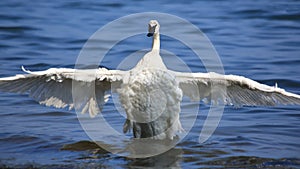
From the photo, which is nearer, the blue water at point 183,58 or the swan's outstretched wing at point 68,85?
the swan's outstretched wing at point 68,85

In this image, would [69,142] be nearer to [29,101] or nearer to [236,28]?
[29,101]

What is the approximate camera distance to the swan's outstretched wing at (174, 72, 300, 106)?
9742 millimetres

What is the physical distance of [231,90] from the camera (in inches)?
404

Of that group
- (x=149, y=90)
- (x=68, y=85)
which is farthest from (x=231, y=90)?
(x=68, y=85)

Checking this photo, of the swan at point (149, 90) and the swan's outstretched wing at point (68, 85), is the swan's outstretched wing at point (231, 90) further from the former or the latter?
the swan's outstretched wing at point (68, 85)

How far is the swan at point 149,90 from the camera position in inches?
375

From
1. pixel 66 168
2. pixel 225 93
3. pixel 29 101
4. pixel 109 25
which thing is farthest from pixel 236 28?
pixel 66 168

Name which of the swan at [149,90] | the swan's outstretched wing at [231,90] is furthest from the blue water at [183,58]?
the swan's outstretched wing at [231,90]

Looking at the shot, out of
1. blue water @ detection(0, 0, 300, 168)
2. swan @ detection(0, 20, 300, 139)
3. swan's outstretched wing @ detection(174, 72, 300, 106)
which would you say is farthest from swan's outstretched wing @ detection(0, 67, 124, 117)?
swan's outstretched wing @ detection(174, 72, 300, 106)

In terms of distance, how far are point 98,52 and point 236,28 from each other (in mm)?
4943

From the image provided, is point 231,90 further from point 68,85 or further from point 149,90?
point 68,85

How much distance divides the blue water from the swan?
0.63 m

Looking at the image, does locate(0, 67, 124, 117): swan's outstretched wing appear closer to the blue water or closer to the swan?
the swan

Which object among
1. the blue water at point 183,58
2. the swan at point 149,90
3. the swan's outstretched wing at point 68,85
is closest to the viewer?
the swan at point 149,90
